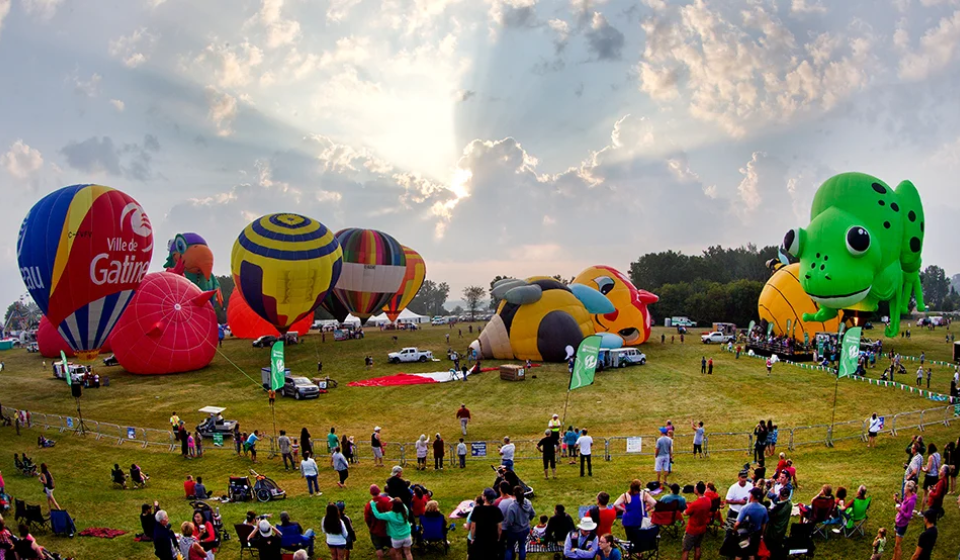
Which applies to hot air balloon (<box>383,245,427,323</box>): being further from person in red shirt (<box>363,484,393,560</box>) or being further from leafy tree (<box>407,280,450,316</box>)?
leafy tree (<box>407,280,450,316</box>)

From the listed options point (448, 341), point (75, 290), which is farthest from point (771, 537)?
point (448, 341)

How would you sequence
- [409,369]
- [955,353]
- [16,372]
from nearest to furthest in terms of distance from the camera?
1. [955,353]
2. [409,369]
3. [16,372]

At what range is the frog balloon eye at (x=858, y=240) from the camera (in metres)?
27.3

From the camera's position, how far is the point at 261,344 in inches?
1913

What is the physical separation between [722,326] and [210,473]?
53.3 m

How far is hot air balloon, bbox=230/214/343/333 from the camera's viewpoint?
37.9 m

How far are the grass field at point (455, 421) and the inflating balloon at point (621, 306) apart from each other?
1794 mm

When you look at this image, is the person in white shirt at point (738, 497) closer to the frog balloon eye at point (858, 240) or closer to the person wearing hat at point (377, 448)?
the person wearing hat at point (377, 448)

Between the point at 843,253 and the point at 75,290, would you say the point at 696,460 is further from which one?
the point at 75,290

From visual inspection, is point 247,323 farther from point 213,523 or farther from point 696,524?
point 696,524

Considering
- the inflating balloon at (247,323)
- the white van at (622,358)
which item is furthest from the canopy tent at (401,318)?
the white van at (622,358)

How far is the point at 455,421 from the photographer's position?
77.4 ft

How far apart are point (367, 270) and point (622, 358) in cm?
2555

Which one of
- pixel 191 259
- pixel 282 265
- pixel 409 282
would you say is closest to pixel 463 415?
pixel 282 265
